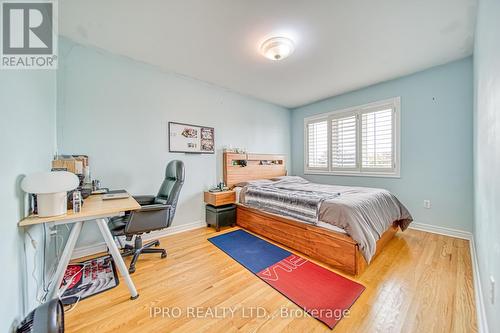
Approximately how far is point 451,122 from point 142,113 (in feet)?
14.9

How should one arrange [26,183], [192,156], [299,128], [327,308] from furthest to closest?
[299,128] → [192,156] → [327,308] → [26,183]

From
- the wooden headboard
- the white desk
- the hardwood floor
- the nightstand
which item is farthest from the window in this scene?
the white desk

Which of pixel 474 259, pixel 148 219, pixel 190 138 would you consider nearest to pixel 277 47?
pixel 190 138

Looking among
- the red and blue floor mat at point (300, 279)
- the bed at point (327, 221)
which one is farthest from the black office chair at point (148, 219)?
the bed at point (327, 221)

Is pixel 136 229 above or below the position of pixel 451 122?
below

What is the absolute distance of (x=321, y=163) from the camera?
4391 mm

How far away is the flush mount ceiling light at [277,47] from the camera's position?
2197mm

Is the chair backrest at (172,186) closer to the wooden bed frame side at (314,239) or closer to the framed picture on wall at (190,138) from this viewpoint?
the framed picture on wall at (190,138)

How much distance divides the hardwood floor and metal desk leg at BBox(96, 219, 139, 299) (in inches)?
3.6

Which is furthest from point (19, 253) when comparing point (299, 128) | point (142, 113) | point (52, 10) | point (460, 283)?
point (299, 128)

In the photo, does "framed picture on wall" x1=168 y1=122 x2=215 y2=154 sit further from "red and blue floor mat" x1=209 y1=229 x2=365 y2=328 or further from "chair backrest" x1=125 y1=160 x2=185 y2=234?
"red and blue floor mat" x1=209 y1=229 x2=365 y2=328

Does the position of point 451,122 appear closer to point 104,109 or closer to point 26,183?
point 26,183

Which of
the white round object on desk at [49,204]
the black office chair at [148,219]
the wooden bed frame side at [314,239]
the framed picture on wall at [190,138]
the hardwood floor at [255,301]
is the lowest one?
the hardwood floor at [255,301]

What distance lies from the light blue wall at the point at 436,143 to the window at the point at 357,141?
0.14m
